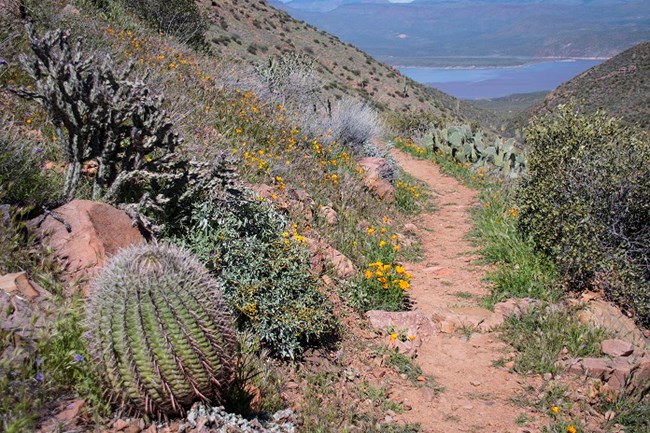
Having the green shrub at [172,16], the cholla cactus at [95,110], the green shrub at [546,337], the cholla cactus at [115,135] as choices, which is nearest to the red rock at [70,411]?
the cholla cactus at [115,135]

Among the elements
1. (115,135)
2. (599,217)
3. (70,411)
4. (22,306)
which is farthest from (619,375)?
(115,135)

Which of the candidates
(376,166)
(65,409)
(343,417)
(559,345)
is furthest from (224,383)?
(376,166)

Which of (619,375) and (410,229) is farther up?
(410,229)

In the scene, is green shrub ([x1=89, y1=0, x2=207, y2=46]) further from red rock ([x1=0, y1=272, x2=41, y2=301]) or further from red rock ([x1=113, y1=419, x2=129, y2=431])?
red rock ([x1=113, y1=419, x2=129, y2=431])

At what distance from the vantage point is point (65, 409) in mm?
2494

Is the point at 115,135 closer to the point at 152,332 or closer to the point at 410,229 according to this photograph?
the point at 152,332

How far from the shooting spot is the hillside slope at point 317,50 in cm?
3150

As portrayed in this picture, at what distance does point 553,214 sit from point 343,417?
12.4 ft

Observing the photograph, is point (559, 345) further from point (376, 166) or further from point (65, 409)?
point (376, 166)

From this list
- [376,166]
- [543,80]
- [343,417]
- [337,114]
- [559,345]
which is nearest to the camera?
[343,417]

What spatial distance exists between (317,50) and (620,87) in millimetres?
24903

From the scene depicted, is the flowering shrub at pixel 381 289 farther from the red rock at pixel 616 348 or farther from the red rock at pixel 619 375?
the red rock at pixel 619 375

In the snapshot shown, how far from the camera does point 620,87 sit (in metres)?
44.7

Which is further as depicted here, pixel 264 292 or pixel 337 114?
pixel 337 114
